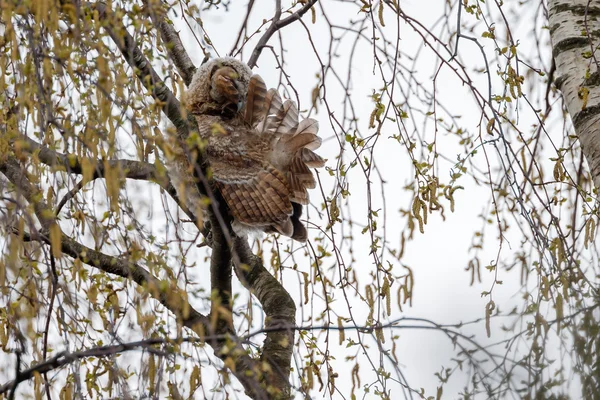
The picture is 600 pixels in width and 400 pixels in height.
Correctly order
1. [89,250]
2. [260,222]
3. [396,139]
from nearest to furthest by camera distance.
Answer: [89,250], [396,139], [260,222]

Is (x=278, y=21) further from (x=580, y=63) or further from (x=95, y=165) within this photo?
(x=95, y=165)

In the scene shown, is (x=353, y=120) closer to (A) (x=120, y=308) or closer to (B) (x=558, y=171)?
(B) (x=558, y=171)

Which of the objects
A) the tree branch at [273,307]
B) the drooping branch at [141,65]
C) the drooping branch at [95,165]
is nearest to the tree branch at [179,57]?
the drooping branch at [95,165]

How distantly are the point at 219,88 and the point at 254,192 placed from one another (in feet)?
1.81

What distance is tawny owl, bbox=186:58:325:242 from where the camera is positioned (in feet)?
13.9

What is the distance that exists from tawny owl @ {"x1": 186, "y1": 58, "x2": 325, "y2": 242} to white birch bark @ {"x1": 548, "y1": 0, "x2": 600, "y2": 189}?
1350 mm

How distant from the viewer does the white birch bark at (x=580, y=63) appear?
306cm

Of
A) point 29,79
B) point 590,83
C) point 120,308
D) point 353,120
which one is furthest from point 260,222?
point 29,79

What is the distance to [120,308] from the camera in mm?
2838

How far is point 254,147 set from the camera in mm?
4445

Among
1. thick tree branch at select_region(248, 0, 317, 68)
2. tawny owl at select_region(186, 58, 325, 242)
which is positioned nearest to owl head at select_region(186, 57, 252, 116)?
tawny owl at select_region(186, 58, 325, 242)

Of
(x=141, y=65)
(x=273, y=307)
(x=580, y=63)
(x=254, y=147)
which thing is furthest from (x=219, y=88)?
(x=580, y=63)

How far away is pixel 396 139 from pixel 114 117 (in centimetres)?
156

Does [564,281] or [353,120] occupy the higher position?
[353,120]
